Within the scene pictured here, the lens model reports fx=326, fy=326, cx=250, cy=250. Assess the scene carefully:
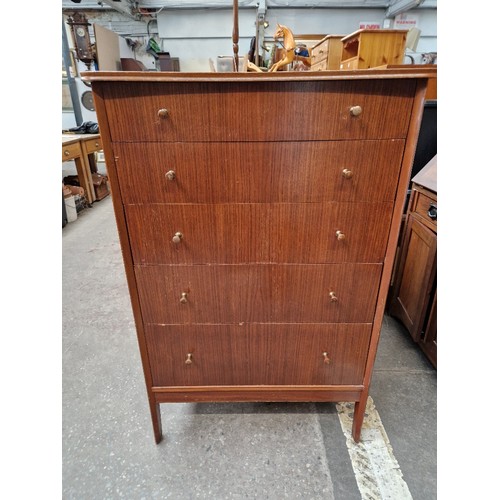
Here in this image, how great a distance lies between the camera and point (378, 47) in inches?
43.4

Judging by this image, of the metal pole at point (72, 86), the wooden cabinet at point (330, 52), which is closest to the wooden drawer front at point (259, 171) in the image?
the wooden cabinet at point (330, 52)

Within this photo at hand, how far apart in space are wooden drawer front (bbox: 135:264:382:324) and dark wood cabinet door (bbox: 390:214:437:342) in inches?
25.9

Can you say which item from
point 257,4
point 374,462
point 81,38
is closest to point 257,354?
point 374,462

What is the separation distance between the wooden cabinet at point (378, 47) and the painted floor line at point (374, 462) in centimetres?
137

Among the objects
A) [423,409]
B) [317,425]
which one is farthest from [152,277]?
[423,409]

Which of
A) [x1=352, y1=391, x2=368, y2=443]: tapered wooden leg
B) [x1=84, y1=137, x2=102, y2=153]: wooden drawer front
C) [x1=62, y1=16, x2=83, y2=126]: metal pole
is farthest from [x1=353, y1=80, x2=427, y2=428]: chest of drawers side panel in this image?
[x1=62, y1=16, x2=83, y2=126]: metal pole

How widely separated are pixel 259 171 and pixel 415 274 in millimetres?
1180

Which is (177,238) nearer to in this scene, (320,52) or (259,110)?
(259,110)

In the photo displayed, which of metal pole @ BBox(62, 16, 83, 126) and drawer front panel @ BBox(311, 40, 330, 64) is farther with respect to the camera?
metal pole @ BBox(62, 16, 83, 126)

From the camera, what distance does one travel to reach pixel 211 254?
3.25 feet

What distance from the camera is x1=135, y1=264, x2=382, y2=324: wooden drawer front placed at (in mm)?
1013

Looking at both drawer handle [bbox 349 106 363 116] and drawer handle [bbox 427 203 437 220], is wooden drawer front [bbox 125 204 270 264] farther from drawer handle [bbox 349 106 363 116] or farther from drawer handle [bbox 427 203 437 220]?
drawer handle [bbox 427 203 437 220]

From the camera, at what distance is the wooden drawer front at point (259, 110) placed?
0.79m
